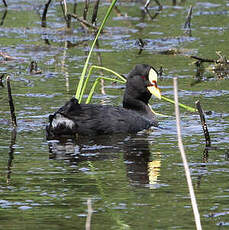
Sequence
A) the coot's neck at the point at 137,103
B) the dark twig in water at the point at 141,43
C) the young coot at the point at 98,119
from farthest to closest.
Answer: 1. the dark twig in water at the point at 141,43
2. the coot's neck at the point at 137,103
3. the young coot at the point at 98,119

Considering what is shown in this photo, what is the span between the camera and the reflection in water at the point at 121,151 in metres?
7.31

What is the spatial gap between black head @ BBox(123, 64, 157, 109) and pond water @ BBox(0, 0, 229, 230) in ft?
1.46

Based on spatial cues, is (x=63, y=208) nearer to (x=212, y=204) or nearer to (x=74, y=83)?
(x=212, y=204)

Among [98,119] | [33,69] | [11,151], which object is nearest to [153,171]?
[11,151]

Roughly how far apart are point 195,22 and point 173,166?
10.3 meters

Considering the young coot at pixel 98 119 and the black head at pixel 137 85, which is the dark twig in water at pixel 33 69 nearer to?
the black head at pixel 137 85

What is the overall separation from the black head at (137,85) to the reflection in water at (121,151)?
1.07m

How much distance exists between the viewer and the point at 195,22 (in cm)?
1745

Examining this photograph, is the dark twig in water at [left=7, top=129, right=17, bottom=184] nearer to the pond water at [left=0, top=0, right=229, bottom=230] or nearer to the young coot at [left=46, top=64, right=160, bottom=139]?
the pond water at [left=0, top=0, right=229, bottom=230]

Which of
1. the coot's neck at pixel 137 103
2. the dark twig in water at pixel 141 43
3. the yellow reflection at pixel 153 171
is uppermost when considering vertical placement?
the yellow reflection at pixel 153 171

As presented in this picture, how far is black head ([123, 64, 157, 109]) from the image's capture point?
399 inches

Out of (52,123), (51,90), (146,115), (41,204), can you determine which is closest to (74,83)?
(51,90)

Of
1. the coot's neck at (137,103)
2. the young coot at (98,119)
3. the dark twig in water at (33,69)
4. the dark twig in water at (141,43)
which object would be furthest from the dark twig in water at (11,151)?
the dark twig in water at (141,43)

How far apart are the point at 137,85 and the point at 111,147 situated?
1.77 m
